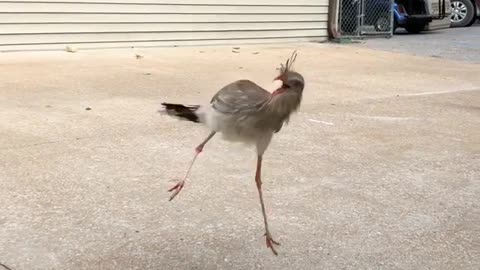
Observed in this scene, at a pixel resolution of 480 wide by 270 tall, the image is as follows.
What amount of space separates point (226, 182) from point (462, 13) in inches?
587

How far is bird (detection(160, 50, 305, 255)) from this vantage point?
2234 millimetres

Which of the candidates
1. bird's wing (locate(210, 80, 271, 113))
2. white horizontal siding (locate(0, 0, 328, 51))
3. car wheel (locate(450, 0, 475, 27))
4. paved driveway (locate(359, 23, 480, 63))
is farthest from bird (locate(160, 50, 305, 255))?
car wheel (locate(450, 0, 475, 27))

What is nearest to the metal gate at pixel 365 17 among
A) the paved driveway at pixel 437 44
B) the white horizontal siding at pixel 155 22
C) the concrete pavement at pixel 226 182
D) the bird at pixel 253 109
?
the paved driveway at pixel 437 44

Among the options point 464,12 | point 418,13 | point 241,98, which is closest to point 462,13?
point 464,12

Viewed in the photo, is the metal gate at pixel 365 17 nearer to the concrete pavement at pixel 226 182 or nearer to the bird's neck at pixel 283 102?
the concrete pavement at pixel 226 182

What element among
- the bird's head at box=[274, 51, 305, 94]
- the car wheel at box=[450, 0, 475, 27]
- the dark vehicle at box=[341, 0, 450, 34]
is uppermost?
the bird's head at box=[274, 51, 305, 94]

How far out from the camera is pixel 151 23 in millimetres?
9648

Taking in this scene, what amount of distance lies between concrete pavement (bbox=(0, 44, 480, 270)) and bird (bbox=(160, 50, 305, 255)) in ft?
0.45

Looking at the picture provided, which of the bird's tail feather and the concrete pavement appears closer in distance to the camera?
the bird's tail feather

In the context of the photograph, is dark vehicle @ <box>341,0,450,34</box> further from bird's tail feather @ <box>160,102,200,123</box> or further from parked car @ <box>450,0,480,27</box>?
bird's tail feather @ <box>160,102,200,123</box>

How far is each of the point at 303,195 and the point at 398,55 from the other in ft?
23.5

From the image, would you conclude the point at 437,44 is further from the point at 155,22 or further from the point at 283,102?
the point at 283,102

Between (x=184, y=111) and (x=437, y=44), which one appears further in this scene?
(x=437, y=44)

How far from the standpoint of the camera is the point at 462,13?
17125 mm
